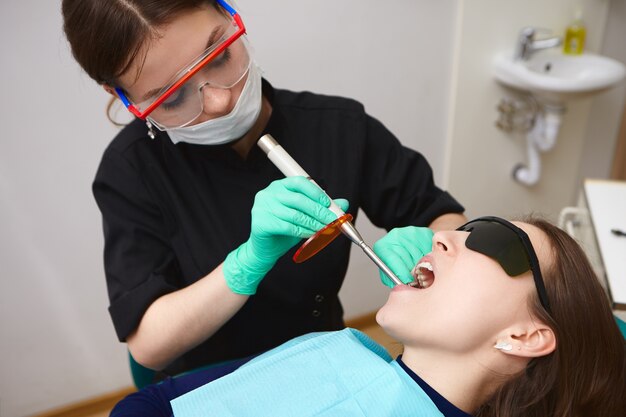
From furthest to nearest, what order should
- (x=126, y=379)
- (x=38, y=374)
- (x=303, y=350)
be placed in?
1. (x=126, y=379)
2. (x=38, y=374)
3. (x=303, y=350)

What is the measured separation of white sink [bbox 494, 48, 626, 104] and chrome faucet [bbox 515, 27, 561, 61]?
0.13 ft

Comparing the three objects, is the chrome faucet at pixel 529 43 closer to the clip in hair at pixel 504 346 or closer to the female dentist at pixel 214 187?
the female dentist at pixel 214 187

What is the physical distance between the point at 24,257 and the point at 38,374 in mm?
502

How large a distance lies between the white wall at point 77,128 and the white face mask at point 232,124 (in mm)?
677

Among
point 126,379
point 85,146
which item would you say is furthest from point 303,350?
point 126,379

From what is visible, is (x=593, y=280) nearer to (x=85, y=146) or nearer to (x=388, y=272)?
(x=388, y=272)

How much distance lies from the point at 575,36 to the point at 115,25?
203 cm

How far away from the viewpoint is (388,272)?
34.7 inches

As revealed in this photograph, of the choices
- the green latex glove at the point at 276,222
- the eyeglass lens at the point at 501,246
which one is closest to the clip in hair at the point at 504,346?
the eyeglass lens at the point at 501,246

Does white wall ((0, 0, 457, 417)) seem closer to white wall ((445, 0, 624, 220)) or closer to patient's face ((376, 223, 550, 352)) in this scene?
white wall ((445, 0, 624, 220))

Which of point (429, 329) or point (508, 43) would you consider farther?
point (508, 43)

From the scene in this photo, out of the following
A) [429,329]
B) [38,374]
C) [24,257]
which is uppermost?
[429,329]

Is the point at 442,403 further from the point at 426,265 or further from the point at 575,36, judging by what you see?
the point at 575,36

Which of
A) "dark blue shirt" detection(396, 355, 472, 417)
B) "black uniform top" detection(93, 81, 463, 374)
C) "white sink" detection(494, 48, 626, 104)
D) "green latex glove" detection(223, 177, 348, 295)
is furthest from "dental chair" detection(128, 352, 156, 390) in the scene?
"white sink" detection(494, 48, 626, 104)
